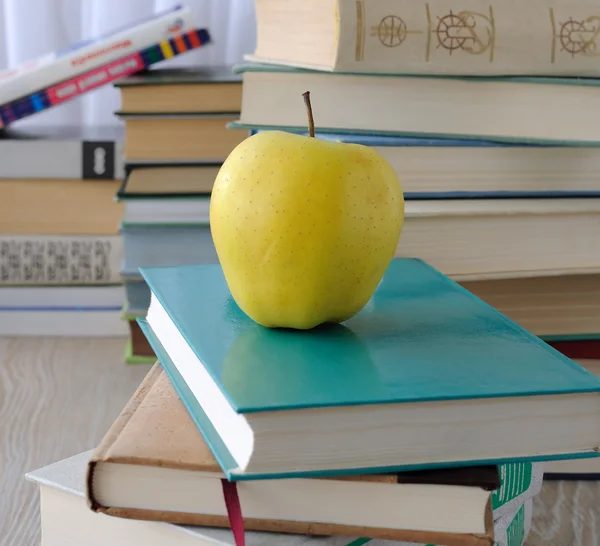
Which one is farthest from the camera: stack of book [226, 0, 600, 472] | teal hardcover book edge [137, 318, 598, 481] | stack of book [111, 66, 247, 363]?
stack of book [111, 66, 247, 363]

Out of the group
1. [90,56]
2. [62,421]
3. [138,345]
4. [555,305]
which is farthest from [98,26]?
[555,305]

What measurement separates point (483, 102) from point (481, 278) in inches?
5.2

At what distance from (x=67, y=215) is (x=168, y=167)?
0.15 metres

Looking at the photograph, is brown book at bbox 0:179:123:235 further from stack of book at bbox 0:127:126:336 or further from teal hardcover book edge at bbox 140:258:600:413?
teal hardcover book edge at bbox 140:258:600:413

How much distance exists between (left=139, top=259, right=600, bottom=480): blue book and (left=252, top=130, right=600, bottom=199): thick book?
6.7 inches

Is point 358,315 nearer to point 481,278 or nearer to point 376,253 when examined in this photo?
point 376,253

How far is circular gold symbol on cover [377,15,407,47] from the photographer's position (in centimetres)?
61

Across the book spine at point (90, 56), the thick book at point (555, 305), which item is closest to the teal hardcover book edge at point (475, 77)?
the thick book at point (555, 305)

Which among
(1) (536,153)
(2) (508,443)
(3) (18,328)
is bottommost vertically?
(3) (18,328)

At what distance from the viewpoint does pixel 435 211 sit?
25.2 inches

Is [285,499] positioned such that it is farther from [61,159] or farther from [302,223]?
[61,159]

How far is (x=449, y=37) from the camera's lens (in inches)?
24.7

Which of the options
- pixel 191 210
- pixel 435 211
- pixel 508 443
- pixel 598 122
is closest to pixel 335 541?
pixel 508 443

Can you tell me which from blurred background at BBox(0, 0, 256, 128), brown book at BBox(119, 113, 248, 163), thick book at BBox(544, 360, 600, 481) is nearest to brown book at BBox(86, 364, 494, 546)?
thick book at BBox(544, 360, 600, 481)
